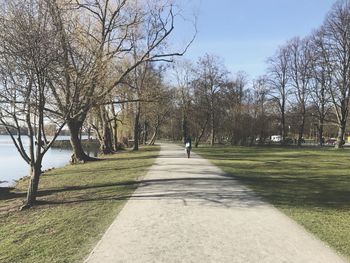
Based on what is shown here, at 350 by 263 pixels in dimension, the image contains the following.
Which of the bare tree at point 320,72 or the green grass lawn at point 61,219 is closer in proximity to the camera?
the green grass lawn at point 61,219

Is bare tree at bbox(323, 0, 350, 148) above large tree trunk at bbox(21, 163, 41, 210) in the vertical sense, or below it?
above

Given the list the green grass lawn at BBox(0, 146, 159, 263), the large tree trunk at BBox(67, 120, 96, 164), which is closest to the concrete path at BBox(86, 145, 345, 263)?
the green grass lawn at BBox(0, 146, 159, 263)

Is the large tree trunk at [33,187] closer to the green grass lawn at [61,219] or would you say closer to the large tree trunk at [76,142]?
the green grass lawn at [61,219]

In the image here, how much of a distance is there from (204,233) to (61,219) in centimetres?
379

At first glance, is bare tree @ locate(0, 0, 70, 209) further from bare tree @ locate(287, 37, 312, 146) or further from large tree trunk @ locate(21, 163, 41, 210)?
bare tree @ locate(287, 37, 312, 146)

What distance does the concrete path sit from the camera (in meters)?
7.04

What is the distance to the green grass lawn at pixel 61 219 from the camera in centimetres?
768

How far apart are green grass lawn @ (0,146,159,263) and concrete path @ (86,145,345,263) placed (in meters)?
0.37

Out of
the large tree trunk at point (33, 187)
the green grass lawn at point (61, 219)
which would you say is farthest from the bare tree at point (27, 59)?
the green grass lawn at point (61, 219)

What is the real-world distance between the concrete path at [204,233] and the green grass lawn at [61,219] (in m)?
0.37

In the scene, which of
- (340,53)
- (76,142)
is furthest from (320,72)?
(76,142)

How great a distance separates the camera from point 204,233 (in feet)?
28.0

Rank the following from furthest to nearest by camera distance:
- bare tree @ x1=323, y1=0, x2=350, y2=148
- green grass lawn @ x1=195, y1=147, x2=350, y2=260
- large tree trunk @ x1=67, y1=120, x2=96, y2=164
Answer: bare tree @ x1=323, y1=0, x2=350, y2=148 < large tree trunk @ x1=67, y1=120, x2=96, y2=164 < green grass lawn @ x1=195, y1=147, x2=350, y2=260

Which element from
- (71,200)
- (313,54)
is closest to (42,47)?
(71,200)
